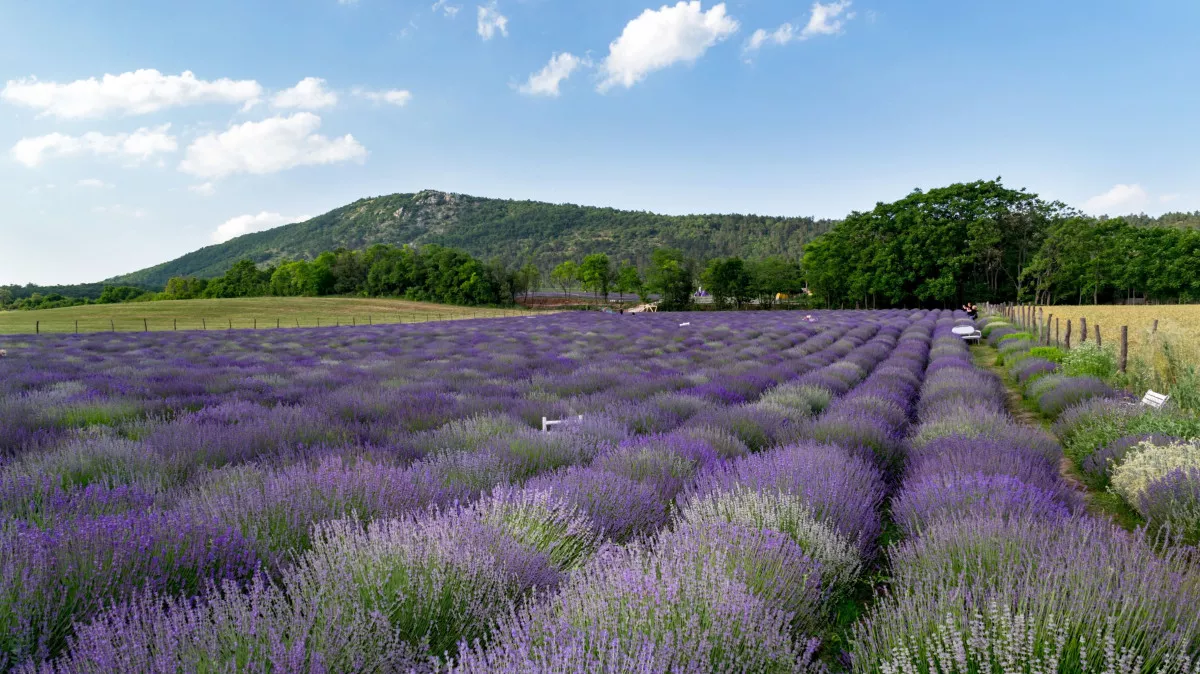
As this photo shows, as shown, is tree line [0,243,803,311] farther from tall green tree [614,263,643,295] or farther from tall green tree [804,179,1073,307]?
tall green tree [804,179,1073,307]

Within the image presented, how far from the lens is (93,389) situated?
7.09 meters

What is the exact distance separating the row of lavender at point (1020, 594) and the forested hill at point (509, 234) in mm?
110396

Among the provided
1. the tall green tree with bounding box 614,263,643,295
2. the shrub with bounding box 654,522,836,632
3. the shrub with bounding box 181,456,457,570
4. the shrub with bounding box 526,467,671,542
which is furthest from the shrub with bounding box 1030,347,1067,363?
the tall green tree with bounding box 614,263,643,295

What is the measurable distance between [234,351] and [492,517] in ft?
48.0

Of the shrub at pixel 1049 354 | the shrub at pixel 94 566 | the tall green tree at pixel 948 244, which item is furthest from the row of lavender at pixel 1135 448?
the tall green tree at pixel 948 244

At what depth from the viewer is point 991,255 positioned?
48.4 metres

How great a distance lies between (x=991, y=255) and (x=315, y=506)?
57.6m

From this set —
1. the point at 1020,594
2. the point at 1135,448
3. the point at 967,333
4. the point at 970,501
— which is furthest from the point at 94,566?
the point at 967,333

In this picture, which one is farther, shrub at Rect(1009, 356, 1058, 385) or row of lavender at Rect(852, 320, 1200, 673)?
shrub at Rect(1009, 356, 1058, 385)

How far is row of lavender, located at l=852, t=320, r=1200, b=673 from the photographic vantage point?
168 centimetres

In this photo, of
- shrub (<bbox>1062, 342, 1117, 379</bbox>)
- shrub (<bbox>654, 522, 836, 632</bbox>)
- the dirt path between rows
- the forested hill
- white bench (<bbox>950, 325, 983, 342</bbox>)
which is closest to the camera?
shrub (<bbox>654, 522, 836, 632</bbox>)

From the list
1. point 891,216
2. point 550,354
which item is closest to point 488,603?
point 550,354

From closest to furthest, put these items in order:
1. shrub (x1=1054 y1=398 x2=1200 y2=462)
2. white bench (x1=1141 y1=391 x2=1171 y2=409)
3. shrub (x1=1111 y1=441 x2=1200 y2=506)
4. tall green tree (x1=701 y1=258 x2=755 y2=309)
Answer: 1. shrub (x1=1111 y1=441 x2=1200 y2=506)
2. shrub (x1=1054 y1=398 x2=1200 y2=462)
3. white bench (x1=1141 y1=391 x2=1171 y2=409)
4. tall green tree (x1=701 y1=258 x2=755 y2=309)

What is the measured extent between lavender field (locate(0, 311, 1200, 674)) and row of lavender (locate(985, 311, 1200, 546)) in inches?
20.2
